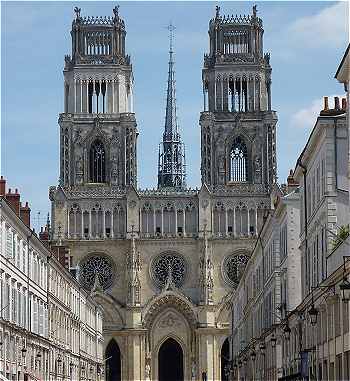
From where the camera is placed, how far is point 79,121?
11969 centimetres

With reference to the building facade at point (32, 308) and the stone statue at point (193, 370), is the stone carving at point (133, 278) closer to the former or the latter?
the stone statue at point (193, 370)

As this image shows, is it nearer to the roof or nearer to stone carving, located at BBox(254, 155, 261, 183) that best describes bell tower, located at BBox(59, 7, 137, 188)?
stone carving, located at BBox(254, 155, 261, 183)

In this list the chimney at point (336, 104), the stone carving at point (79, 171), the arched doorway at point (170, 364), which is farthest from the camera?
the arched doorway at point (170, 364)

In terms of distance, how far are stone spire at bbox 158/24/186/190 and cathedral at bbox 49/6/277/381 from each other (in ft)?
102

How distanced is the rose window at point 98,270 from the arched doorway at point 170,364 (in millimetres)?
9939

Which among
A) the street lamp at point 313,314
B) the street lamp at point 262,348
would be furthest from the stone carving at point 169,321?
the street lamp at point 313,314

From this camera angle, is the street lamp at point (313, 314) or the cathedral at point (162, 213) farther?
the cathedral at point (162, 213)

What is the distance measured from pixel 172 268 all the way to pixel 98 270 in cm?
737

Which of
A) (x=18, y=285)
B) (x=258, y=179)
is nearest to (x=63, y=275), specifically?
(x=18, y=285)

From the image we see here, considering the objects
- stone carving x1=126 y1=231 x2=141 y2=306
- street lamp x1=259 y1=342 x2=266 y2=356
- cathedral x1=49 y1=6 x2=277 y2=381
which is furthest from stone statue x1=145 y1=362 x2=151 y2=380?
street lamp x1=259 y1=342 x2=266 y2=356

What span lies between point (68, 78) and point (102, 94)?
396 cm

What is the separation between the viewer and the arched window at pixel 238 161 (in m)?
119

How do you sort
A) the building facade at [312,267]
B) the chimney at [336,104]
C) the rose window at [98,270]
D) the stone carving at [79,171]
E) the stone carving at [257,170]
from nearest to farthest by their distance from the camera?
the building facade at [312,267]
the chimney at [336,104]
the rose window at [98,270]
the stone carving at [257,170]
the stone carving at [79,171]

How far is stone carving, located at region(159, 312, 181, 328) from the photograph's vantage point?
383ft
